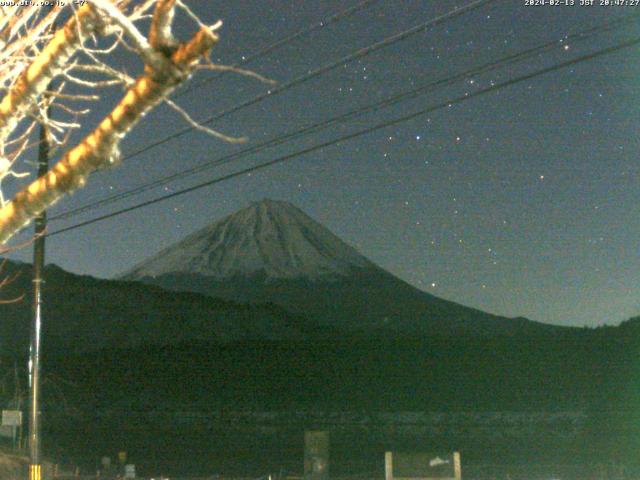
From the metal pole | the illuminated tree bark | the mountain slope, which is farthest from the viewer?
the mountain slope

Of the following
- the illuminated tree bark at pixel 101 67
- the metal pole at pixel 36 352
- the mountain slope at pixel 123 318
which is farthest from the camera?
the mountain slope at pixel 123 318

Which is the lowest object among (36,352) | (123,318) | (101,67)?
(36,352)

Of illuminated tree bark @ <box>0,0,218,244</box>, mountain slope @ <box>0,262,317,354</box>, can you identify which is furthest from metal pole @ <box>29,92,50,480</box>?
mountain slope @ <box>0,262,317,354</box>

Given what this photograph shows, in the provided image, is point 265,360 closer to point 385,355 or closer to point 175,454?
point 385,355

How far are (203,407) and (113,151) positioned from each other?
76357 mm

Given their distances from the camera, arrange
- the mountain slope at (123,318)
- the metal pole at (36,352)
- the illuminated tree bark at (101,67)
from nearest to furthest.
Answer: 1. the illuminated tree bark at (101,67)
2. the metal pole at (36,352)
3. the mountain slope at (123,318)

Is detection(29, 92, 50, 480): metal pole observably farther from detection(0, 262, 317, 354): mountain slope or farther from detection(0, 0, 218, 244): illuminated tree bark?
detection(0, 262, 317, 354): mountain slope

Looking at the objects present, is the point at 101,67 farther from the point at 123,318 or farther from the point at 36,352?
the point at 123,318

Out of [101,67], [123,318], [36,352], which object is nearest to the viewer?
[101,67]

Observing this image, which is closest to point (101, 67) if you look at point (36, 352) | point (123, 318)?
point (36, 352)

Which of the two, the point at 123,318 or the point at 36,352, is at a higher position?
the point at 123,318

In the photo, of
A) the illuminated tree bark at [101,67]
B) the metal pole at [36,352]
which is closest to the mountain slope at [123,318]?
the metal pole at [36,352]

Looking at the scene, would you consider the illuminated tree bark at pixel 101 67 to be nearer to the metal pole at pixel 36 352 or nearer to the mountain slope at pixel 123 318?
the metal pole at pixel 36 352

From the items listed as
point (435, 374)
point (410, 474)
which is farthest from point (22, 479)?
point (435, 374)
